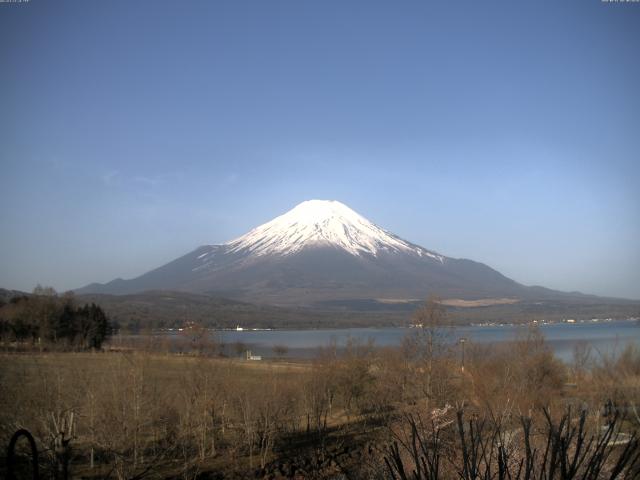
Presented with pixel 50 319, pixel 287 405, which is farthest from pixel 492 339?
pixel 287 405

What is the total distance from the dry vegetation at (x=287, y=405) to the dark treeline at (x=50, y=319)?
858 inches

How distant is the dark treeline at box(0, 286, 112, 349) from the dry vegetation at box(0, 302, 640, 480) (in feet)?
71.5

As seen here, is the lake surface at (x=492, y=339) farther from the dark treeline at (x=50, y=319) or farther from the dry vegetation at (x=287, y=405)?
the dark treeline at (x=50, y=319)

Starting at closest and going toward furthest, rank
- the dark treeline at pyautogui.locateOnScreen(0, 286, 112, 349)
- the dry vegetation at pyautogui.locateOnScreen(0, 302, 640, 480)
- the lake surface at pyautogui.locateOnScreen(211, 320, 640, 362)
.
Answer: the dry vegetation at pyautogui.locateOnScreen(0, 302, 640, 480)
the lake surface at pyautogui.locateOnScreen(211, 320, 640, 362)
the dark treeline at pyautogui.locateOnScreen(0, 286, 112, 349)

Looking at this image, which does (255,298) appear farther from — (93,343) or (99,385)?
(99,385)

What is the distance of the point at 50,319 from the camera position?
41.3m

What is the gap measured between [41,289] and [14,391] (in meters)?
43.5

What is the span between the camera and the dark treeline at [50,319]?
37875mm

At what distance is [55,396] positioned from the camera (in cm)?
852

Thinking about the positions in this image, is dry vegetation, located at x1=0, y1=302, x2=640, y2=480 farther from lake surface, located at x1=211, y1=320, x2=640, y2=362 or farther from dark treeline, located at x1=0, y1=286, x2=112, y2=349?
dark treeline, located at x1=0, y1=286, x2=112, y2=349

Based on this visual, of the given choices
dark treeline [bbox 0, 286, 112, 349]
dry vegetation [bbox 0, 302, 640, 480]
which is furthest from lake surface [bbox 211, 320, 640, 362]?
dark treeline [bbox 0, 286, 112, 349]

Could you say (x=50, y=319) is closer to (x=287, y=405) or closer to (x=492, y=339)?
(x=287, y=405)

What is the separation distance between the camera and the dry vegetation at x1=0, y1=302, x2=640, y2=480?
8.55m

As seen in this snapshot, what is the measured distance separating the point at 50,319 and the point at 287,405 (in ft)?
101
